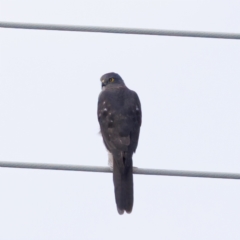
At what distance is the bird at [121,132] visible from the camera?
8.20m

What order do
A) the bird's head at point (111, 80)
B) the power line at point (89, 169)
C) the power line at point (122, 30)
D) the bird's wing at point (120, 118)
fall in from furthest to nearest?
the bird's head at point (111, 80) < the bird's wing at point (120, 118) < the power line at point (122, 30) < the power line at point (89, 169)

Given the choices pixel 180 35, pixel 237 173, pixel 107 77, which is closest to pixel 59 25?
pixel 180 35

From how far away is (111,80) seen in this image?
1020 centimetres

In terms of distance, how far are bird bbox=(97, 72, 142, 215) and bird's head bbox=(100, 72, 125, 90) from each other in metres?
0.31

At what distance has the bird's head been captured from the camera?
399 inches

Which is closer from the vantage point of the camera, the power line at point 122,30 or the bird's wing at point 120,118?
the power line at point 122,30

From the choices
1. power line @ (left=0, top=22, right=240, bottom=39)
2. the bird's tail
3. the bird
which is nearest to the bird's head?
the bird

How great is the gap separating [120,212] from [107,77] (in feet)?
8.51

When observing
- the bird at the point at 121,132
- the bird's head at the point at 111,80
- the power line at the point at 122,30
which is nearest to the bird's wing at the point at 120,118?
the bird at the point at 121,132

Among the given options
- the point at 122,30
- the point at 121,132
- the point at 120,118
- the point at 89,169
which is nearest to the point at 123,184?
the point at 121,132

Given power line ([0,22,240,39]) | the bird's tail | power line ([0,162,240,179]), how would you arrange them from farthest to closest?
the bird's tail → power line ([0,22,240,39]) → power line ([0,162,240,179])

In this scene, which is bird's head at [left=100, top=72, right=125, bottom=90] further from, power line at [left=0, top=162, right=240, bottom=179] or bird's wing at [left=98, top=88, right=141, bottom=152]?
power line at [left=0, top=162, right=240, bottom=179]

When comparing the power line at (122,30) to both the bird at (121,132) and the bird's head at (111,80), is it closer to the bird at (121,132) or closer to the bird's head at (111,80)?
the bird at (121,132)

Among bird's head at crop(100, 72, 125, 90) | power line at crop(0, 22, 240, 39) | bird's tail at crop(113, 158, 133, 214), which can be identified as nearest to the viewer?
power line at crop(0, 22, 240, 39)
